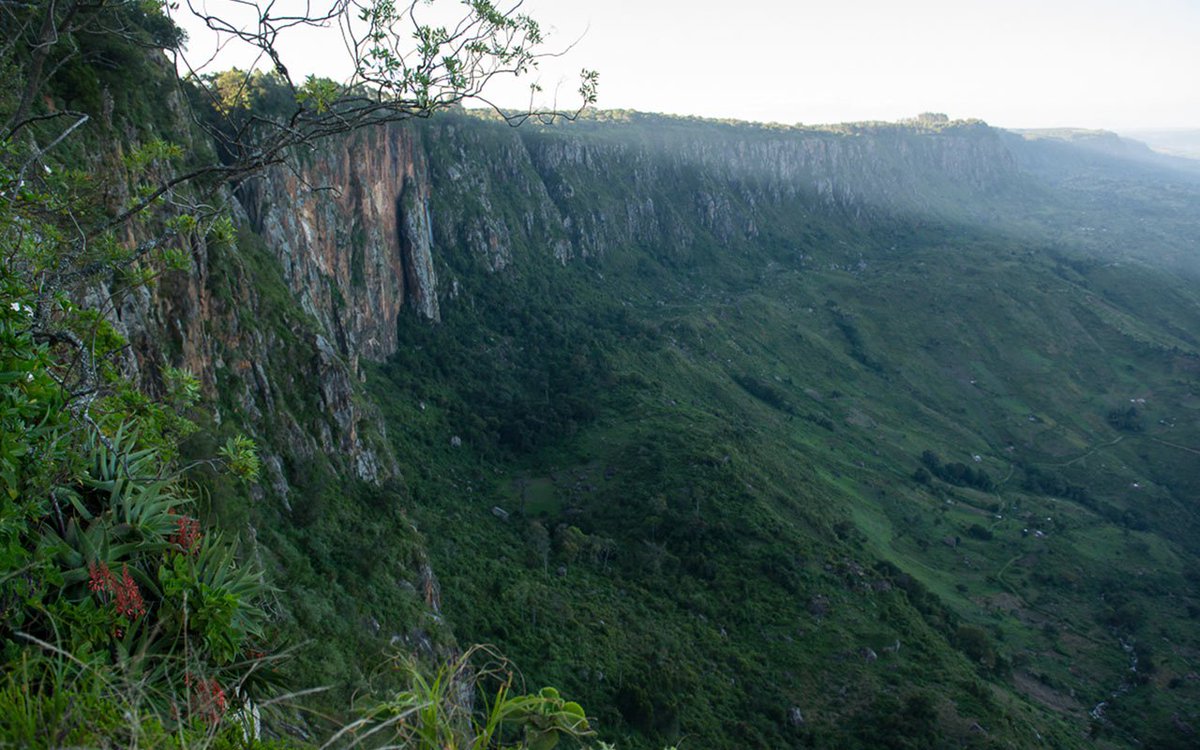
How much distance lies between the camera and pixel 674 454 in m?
55.2

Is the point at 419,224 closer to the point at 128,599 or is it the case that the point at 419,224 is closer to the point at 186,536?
the point at 186,536

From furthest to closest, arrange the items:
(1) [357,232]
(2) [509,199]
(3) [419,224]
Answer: (2) [509,199], (3) [419,224], (1) [357,232]

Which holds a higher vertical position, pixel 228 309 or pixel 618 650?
pixel 228 309

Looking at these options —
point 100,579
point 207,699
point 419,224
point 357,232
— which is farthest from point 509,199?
point 207,699

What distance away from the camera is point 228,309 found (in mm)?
26641

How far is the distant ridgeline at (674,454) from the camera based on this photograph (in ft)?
96.6

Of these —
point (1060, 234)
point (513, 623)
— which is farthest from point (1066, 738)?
point (1060, 234)

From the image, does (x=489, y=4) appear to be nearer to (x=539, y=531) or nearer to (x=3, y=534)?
(x=3, y=534)

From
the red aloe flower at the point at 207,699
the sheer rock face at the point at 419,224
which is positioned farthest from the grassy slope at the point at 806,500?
the red aloe flower at the point at 207,699

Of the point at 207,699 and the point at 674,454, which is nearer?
the point at 207,699

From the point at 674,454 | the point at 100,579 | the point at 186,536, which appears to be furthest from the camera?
the point at 674,454

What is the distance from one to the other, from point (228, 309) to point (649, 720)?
999 inches

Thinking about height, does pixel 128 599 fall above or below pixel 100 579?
below

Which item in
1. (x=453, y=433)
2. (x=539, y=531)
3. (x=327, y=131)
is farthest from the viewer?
(x=453, y=433)
